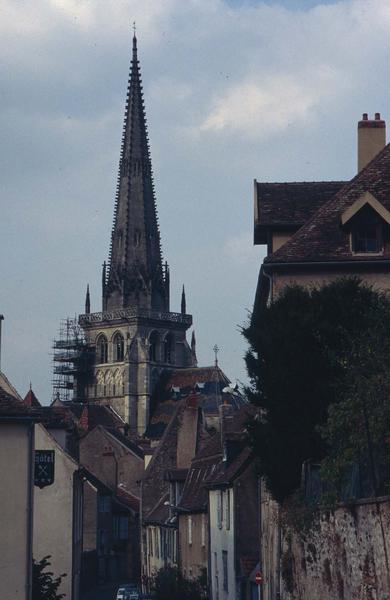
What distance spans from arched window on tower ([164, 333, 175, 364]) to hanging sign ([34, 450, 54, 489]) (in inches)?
5646

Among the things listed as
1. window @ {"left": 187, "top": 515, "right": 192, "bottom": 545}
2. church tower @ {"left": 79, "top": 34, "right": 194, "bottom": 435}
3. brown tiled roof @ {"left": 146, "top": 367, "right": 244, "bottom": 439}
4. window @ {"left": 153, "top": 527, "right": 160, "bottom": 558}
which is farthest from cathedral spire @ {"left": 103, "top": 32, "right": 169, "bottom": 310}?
window @ {"left": 187, "top": 515, "right": 192, "bottom": 545}

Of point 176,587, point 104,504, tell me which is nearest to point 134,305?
point 104,504

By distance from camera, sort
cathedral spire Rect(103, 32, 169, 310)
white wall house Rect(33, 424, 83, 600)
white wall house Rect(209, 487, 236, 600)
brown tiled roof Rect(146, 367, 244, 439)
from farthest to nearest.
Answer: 1. cathedral spire Rect(103, 32, 169, 310)
2. brown tiled roof Rect(146, 367, 244, 439)
3. white wall house Rect(209, 487, 236, 600)
4. white wall house Rect(33, 424, 83, 600)

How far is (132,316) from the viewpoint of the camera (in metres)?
180

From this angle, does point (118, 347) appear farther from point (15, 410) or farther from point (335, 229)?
point (15, 410)

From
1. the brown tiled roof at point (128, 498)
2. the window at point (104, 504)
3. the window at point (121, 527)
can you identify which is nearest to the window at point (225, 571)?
the window at point (104, 504)

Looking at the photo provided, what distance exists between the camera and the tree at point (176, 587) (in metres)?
52.2

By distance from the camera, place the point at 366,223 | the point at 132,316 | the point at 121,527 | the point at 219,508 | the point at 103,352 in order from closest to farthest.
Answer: the point at 366,223, the point at 219,508, the point at 121,527, the point at 132,316, the point at 103,352

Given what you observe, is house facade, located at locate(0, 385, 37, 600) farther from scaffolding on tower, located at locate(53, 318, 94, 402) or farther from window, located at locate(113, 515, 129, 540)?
scaffolding on tower, located at locate(53, 318, 94, 402)

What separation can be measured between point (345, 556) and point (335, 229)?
36.2 feet

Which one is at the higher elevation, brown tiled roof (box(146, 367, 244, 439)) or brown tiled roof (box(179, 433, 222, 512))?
brown tiled roof (box(146, 367, 244, 439))

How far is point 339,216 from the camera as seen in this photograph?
33.8 m

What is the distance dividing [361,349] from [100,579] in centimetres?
6795

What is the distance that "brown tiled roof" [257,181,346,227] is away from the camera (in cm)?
3609
